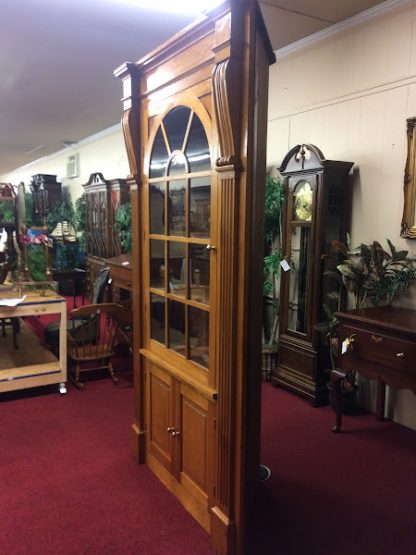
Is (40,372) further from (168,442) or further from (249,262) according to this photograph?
(249,262)

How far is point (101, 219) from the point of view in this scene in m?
7.41

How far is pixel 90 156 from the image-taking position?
8758 mm

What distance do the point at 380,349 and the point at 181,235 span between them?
1.44 metres

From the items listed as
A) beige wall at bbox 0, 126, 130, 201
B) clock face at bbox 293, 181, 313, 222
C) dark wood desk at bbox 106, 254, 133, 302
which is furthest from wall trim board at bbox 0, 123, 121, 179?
clock face at bbox 293, 181, 313, 222

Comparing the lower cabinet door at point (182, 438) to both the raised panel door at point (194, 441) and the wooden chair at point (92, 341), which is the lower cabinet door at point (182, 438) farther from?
the wooden chair at point (92, 341)

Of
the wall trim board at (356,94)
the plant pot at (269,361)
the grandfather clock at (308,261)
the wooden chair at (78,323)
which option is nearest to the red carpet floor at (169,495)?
the grandfather clock at (308,261)

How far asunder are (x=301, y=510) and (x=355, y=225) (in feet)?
7.08

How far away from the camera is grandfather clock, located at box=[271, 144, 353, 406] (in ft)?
11.8

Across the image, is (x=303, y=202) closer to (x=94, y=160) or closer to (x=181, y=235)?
(x=181, y=235)

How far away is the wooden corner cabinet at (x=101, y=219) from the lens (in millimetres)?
6938

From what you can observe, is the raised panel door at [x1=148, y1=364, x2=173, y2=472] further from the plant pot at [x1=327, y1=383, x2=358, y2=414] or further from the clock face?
the clock face

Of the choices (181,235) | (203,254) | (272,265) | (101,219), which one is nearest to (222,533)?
(203,254)

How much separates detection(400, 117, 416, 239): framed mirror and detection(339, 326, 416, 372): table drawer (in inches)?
32.1

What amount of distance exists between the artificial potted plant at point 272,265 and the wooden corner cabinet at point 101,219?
2982mm
